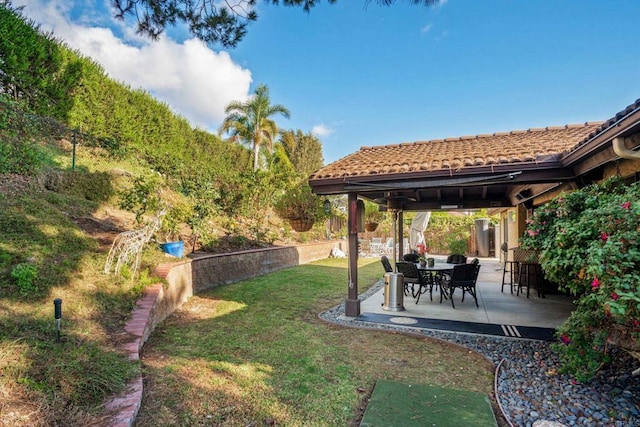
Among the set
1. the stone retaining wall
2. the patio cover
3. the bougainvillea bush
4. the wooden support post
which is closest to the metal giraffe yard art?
the stone retaining wall

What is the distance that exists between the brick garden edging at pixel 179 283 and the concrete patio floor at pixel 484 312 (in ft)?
12.1

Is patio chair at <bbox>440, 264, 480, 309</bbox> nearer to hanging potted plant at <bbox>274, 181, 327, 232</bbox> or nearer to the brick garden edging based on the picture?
the brick garden edging

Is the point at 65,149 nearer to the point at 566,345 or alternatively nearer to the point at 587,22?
the point at 566,345

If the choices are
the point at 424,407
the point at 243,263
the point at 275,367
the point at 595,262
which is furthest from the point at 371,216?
the point at 595,262

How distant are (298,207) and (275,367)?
975cm

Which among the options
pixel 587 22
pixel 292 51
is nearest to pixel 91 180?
pixel 292 51

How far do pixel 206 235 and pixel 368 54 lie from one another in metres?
7.10

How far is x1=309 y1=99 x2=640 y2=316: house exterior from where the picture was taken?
382cm

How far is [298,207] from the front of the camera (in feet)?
44.0

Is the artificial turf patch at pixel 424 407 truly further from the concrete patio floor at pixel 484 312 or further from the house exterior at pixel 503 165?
the house exterior at pixel 503 165

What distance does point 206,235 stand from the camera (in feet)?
28.8

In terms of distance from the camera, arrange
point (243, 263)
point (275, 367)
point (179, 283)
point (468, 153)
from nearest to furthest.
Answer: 1. point (275, 367)
2. point (468, 153)
3. point (179, 283)
4. point (243, 263)

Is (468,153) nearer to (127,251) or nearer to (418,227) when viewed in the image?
(127,251)

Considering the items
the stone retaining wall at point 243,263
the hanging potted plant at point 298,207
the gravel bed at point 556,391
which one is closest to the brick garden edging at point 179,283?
the stone retaining wall at point 243,263
